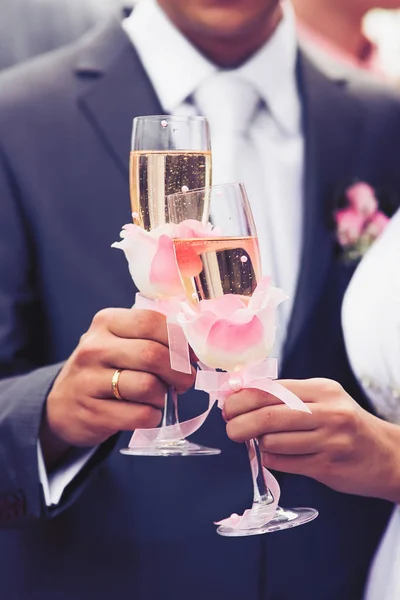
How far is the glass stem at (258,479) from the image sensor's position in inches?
34.9

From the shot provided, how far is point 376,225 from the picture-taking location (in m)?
1.45

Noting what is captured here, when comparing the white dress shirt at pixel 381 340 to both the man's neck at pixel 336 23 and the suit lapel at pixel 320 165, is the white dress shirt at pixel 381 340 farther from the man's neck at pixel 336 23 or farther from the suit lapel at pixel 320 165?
the man's neck at pixel 336 23

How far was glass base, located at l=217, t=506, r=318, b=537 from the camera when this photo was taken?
0.83 meters

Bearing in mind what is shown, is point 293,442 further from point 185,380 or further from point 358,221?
Result: point 358,221

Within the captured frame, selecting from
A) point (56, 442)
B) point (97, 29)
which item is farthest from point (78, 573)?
point (97, 29)

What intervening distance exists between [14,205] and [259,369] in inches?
25.0

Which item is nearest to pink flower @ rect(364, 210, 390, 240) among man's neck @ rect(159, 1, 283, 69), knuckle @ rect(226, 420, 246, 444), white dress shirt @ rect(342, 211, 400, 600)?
white dress shirt @ rect(342, 211, 400, 600)

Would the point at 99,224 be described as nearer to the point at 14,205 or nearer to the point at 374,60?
the point at 14,205

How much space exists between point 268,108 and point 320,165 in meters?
0.14

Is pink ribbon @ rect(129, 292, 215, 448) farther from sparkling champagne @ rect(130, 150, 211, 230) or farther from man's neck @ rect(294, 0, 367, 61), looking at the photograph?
man's neck @ rect(294, 0, 367, 61)

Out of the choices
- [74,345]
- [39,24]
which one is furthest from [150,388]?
[39,24]

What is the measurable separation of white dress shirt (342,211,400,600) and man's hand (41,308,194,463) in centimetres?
30

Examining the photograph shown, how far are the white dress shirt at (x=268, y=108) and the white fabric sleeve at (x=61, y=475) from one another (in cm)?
35

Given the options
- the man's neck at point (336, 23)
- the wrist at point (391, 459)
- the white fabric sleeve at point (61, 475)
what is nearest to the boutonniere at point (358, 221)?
the wrist at point (391, 459)
